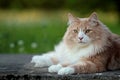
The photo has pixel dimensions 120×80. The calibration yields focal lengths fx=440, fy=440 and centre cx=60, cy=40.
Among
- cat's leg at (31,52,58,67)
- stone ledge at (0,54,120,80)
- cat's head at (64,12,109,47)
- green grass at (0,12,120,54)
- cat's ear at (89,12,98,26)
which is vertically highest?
green grass at (0,12,120,54)

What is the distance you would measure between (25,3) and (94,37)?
15200mm

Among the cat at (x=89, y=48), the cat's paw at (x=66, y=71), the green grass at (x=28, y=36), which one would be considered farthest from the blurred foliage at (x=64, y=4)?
the cat's paw at (x=66, y=71)

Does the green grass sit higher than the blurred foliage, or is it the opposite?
the blurred foliage

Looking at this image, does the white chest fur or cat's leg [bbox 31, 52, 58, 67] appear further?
cat's leg [bbox 31, 52, 58, 67]

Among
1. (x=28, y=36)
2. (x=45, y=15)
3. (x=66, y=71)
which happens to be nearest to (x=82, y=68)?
(x=66, y=71)

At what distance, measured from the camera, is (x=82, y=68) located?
5488 mm

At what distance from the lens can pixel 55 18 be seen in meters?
17.7

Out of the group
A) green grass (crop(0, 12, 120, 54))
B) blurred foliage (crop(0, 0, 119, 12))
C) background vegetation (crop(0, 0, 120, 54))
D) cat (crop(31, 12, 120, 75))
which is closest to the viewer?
cat (crop(31, 12, 120, 75))

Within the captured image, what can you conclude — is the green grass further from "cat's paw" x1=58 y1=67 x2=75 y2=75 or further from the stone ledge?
"cat's paw" x1=58 y1=67 x2=75 y2=75

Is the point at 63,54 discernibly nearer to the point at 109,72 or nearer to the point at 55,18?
the point at 109,72

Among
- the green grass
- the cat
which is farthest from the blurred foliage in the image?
the cat

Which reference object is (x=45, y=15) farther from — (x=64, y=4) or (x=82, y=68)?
(x=82, y=68)

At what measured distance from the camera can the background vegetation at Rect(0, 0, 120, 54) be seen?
12.6 metres

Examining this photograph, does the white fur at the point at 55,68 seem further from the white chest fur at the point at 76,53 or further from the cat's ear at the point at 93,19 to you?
the cat's ear at the point at 93,19
